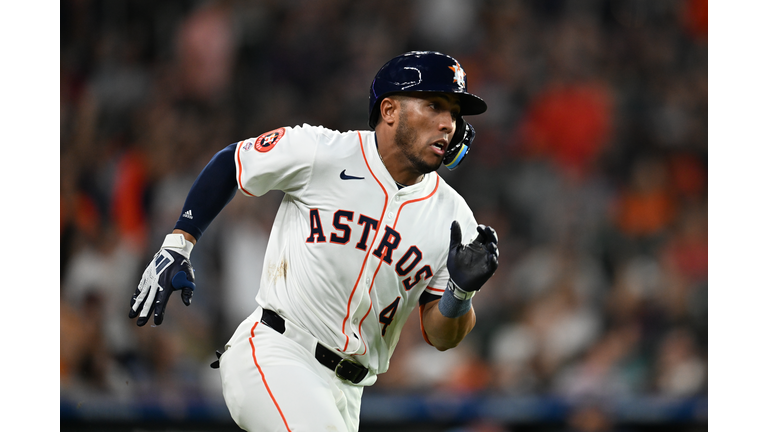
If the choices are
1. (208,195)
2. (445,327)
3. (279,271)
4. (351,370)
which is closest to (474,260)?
(445,327)

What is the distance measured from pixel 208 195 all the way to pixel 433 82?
967mm

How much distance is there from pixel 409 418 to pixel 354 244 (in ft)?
8.75

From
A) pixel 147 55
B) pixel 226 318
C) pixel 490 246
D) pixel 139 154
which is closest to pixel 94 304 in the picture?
pixel 226 318

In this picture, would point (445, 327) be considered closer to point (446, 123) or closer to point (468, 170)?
point (446, 123)

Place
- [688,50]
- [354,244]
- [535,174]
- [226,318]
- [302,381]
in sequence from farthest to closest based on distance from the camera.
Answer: [688,50], [535,174], [226,318], [354,244], [302,381]

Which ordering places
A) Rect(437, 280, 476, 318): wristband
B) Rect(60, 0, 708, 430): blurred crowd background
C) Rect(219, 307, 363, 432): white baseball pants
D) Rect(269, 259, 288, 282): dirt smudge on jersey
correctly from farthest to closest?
Rect(60, 0, 708, 430): blurred crowd background → Rect(269, 259, 288, 282): dirt smudge on jersey → Rect(437, 280, 476, 318): wristband → Rect(219, 307, 363, 432): white baseball pants

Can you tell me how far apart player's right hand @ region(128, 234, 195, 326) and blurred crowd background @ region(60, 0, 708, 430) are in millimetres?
2550

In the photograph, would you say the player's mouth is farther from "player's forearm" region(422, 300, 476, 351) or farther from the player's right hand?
the player's right hand

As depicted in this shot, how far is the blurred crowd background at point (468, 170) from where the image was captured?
5.52 meters

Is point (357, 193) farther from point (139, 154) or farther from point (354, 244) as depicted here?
point (139, 154)

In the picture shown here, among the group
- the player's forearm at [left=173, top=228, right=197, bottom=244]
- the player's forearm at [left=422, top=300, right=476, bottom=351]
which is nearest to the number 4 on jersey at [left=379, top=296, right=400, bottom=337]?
the player's forearm at [left=422, top=300, right=476, bottom=351]

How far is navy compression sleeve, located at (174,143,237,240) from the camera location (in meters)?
2.84

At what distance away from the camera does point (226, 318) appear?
5.67 meters

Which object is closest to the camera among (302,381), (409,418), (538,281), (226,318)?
(302,381)
